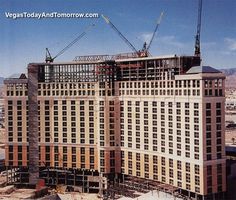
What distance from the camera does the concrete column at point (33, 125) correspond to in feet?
307

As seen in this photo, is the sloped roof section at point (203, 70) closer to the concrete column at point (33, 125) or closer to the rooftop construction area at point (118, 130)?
the rooftop construction area at point (118, 130)

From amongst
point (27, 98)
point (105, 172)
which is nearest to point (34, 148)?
point (27, 98)

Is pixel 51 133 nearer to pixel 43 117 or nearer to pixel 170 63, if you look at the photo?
pixel 43 117

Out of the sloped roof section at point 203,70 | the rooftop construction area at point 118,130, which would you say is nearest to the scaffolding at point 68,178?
the rooftop construction area at point 118,130

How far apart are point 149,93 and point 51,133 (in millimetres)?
26371

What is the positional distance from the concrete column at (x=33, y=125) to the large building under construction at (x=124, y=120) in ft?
0.76

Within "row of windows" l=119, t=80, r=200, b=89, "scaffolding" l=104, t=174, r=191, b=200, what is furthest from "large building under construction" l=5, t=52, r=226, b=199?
"scaffolding" l=104, t=174, r=191, b=200

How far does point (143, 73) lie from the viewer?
8488 centimetres

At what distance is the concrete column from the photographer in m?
93.7

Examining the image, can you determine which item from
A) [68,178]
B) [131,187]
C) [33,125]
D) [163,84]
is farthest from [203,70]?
[33,125]

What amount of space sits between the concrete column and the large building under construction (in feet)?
0.76

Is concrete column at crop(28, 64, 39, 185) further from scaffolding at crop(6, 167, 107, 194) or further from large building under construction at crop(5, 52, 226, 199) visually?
scaffolding at crop(6, 167, 107, 194)

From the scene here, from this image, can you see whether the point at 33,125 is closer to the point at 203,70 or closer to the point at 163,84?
the point at 163,84

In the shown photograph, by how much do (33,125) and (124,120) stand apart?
878 inches
